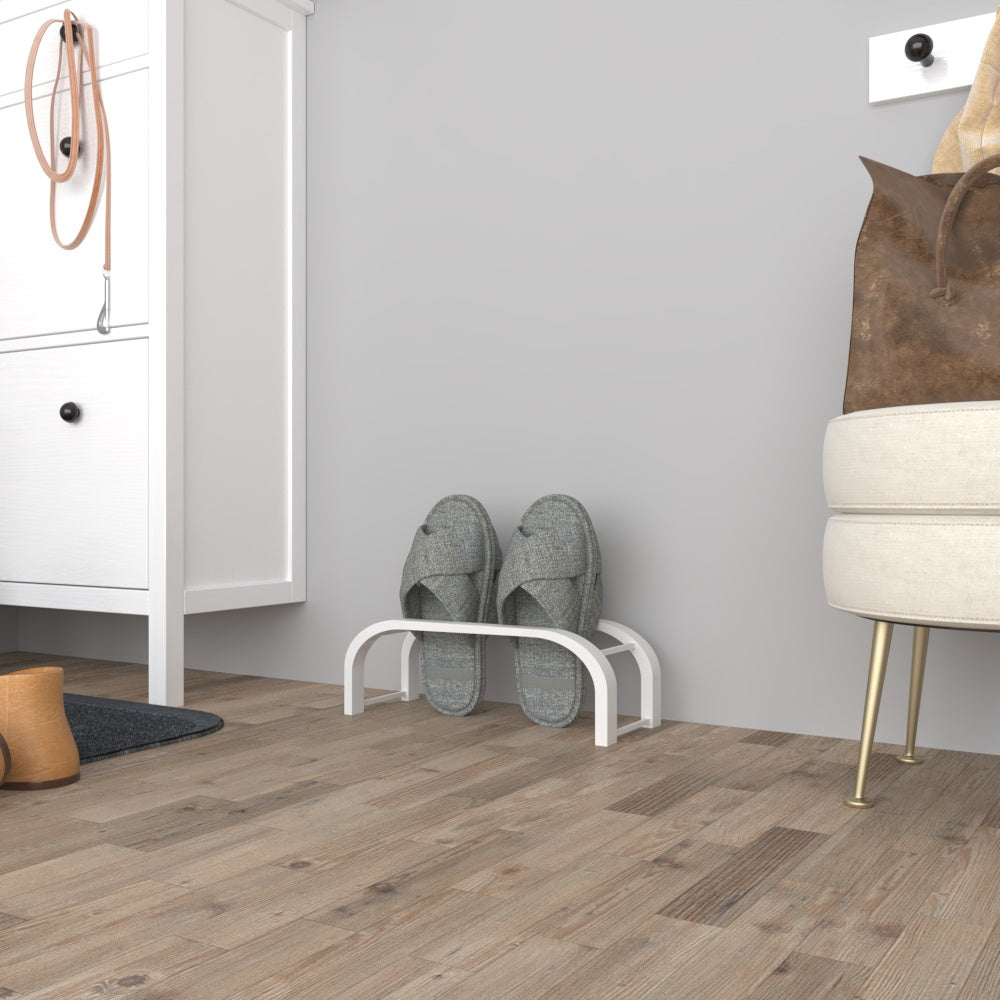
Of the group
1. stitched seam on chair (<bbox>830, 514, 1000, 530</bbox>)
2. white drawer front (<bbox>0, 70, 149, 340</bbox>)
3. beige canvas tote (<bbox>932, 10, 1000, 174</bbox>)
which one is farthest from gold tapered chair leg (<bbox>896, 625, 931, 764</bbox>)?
white drawer front (<bbox>0, 70, 149, 340</bbox>)

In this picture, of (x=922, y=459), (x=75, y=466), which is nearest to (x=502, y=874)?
(x=922, y=459)

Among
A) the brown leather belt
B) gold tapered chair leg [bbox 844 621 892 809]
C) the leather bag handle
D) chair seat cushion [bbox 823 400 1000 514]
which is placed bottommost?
gold tapered chair leg [bbox 844 621 892 809]

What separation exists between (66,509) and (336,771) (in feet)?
3.22

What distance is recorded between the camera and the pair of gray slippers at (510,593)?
190 cm

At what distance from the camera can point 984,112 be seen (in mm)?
1684

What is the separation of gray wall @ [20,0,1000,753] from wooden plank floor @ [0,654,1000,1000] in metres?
0.28

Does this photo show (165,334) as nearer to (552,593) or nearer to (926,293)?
(552,593)

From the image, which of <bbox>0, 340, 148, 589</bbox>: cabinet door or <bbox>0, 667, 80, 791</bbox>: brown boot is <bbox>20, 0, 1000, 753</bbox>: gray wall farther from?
<bbox>0, 667, 80, 791</bbox>: brown boot

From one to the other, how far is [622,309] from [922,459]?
2.93ft

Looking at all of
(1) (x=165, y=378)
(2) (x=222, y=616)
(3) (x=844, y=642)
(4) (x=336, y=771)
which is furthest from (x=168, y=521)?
(3) (x=844, y=642)

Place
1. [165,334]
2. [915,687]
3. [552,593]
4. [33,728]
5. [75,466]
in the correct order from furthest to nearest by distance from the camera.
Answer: [75,466]
[165,334]
[552,593]
[915,687]
[33,728]

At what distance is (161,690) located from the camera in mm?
2102

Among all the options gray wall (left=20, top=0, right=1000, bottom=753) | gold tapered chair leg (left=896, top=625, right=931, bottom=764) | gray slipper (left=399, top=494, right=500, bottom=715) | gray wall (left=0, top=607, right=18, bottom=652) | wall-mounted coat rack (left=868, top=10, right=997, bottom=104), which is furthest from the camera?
gray wall (left=0, top=607, right=18, bottom=652)

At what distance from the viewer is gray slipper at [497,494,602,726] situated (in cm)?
188
